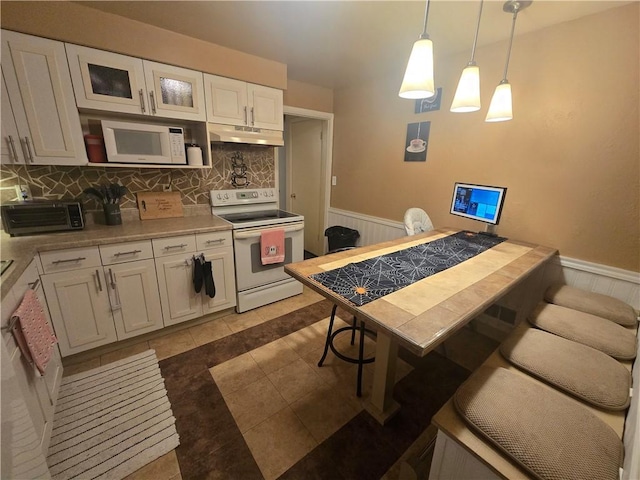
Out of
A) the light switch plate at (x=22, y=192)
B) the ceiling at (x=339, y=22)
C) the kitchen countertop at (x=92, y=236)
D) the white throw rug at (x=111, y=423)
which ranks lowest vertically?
the white throw rug at (x=111, y=423)

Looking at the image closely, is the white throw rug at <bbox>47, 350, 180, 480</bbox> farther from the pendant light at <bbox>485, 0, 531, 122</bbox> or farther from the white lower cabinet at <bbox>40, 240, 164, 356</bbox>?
the pendant light at <bbox>485, 0, 531, 122</bbox>

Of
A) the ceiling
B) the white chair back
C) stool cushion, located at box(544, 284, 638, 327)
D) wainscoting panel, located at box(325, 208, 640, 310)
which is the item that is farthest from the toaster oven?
wainscoting panel, located at box(325, 208, 640, 310)

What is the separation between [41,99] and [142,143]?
0.57 meters

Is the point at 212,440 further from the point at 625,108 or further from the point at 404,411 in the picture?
the point at 625,108

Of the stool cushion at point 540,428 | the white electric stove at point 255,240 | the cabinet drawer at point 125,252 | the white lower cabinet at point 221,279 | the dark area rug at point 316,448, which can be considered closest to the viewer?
the stool cushion at point 540,428

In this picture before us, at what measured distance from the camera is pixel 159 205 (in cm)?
245

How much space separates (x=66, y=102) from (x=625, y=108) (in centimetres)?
363

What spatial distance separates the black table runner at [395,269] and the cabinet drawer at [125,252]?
1.44 metres

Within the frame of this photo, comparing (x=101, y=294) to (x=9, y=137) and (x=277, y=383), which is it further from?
(x=277, y=383)

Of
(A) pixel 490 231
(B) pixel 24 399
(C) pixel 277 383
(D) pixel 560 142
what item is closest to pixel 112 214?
(B) pixel 24 399

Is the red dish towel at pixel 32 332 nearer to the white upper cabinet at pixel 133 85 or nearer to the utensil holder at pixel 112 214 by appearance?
the utensil holder at pixel 112 214

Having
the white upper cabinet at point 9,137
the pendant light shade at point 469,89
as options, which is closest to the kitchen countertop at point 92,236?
the white upper cabinet at point 9,137

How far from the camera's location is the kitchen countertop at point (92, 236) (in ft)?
4.51

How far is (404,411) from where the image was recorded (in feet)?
5.27
